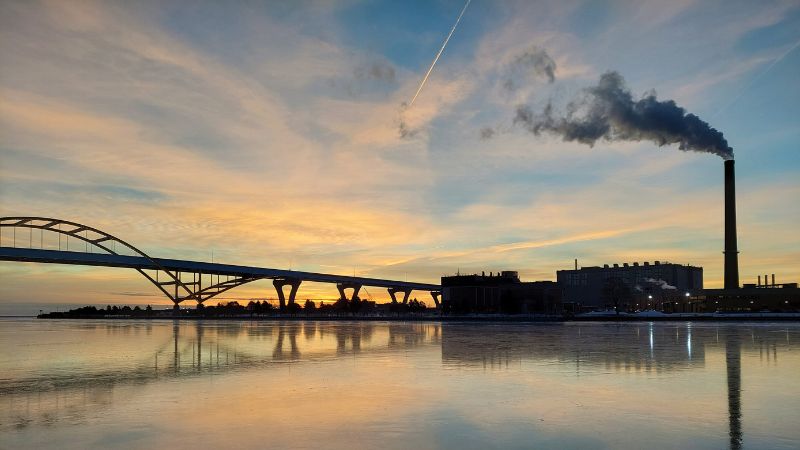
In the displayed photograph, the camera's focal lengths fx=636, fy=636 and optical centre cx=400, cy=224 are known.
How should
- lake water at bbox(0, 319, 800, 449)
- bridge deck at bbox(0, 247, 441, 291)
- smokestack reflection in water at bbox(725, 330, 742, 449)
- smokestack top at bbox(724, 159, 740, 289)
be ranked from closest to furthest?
smokestack reflection in water at bbox(725, 330, 742, 449)
lake water at bbox(0, 319, 800, 449)
smokestack top at bbox(724, 159, 740, 289)
bridge deck at bbox(0, 247, 441, 291)

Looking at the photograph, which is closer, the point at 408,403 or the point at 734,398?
the point at 408,403

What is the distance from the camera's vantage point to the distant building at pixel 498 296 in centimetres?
15488

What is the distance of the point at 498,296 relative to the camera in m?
163

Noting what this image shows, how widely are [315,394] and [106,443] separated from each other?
19.2 ft

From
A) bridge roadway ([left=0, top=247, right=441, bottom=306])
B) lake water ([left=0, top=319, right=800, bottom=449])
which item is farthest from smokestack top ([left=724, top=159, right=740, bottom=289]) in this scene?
bridge roadway ([left=0, top=247, right=441, bottom=306])

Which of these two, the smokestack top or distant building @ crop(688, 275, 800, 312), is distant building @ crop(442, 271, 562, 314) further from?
the smokestack top

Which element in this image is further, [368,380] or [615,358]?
[615,358]

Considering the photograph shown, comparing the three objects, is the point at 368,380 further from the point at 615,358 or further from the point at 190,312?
the point at 190,312

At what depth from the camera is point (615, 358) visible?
79.4 ft

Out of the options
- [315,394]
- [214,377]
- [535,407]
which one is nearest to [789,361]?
[535,407]

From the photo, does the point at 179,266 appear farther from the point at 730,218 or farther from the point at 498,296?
the point at 730,218

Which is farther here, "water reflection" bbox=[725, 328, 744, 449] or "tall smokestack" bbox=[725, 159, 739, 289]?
"tall smokestack" bbox=[725, 159, 739, 289]

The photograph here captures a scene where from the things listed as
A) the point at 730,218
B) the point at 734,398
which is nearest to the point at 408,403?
the point at 734,398

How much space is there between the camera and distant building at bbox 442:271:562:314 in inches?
6097
